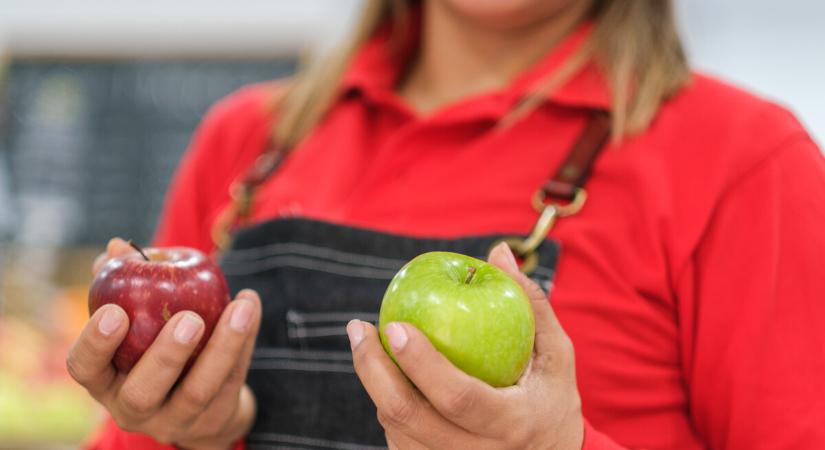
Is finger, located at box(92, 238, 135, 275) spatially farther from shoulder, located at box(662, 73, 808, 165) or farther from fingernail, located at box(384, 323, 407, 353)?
shoulder, located at box(662, 73, 808, 165)

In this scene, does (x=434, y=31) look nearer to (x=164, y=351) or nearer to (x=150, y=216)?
(x=164, y=351)

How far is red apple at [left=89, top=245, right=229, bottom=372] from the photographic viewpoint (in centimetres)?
99

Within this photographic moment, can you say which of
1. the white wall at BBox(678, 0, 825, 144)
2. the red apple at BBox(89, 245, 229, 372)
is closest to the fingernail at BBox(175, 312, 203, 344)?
the red apple at BBox(89, 245, 229, 372)

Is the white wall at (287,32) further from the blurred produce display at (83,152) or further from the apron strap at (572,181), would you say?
the apron strap at (572,181)

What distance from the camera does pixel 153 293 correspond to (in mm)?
1009

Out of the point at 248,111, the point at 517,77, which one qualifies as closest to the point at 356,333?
the point at 517,77

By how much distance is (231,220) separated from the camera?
1447 mm

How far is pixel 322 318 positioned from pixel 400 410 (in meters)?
0.45

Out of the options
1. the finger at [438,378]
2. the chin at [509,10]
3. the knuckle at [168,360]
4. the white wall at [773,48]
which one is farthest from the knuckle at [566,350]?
the white wall at [773,48]

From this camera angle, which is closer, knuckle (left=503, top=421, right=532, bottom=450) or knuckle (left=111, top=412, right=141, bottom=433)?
knuckle (left=503, top=421, right=532, bottom=450)

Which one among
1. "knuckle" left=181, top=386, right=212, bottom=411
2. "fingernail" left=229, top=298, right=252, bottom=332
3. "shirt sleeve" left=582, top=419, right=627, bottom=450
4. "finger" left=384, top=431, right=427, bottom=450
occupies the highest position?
"fingernail" left=229, top=298, right=252, bottom=332

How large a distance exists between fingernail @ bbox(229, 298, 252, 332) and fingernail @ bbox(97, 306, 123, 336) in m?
0.12

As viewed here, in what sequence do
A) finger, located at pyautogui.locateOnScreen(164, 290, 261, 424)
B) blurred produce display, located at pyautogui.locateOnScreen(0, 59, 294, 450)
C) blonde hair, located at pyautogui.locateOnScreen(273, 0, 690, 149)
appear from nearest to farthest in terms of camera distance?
finger, located at pyautogui.locateOnScreen(164, 290, 261, 424)
blonde hair, located at pyautogui.locateOnScreen(273, 0, 690, 149)
blurred produce display, located at pyautogui.locateOnScreen(0, 59, 294, 450)

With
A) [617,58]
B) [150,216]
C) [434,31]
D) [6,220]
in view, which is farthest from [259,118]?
[6,220]
